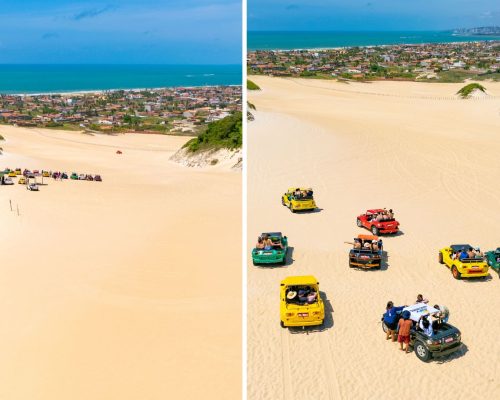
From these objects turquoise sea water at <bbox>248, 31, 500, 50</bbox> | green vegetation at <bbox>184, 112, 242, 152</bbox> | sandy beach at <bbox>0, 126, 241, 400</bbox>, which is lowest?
sandy beach at <bbox>0, 126, 241, 400</bbox>

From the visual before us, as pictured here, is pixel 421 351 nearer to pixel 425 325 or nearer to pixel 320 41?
pixel 425 325

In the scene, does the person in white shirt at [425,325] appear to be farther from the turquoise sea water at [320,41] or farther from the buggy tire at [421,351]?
the turquoise sea water at [320,41]

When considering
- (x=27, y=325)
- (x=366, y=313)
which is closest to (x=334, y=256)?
(x=366, y=313)

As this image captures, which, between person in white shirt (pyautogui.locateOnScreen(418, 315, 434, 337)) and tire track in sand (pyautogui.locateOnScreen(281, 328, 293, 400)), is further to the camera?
person in white shirt (pyautogui.locateOnScreen(418, 315, 434, 337))

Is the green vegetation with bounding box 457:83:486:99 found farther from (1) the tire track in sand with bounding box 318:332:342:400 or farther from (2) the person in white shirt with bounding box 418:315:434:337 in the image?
(1) the tire track in sand with bounding box 318:332:342:400

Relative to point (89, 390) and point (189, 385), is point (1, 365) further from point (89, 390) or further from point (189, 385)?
point (189, 385)

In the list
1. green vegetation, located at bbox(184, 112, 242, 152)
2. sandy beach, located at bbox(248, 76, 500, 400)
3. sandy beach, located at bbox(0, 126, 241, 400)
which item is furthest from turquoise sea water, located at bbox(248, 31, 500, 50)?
sandy beach, located at bbox(0, 126, 241, 400)
